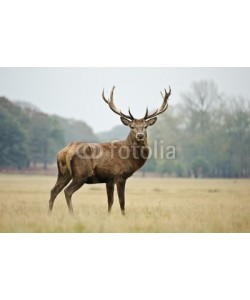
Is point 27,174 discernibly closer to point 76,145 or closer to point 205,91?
point 205,91

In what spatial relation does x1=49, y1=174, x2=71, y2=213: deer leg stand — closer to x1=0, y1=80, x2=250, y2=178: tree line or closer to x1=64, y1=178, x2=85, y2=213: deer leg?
x1=64, y1=178, x2=85, y2=213: deer leg

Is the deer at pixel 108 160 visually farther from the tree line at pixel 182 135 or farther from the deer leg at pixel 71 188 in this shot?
the tree line at pixel 182 135

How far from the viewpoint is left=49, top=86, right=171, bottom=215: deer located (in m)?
9.92

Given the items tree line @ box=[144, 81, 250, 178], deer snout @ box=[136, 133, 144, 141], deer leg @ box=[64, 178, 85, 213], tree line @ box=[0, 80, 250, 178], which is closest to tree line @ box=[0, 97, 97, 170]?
tree line @ box=[0, 80, 250, 178]

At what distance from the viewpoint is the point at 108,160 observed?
10.2 m

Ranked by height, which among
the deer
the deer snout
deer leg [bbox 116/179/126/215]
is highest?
the deer snout

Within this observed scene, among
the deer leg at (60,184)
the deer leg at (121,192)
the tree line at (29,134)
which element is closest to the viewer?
the deer leg at (121,192)

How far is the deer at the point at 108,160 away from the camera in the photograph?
32.6 feet

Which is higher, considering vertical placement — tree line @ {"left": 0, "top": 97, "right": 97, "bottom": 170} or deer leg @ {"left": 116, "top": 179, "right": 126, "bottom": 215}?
tree line @ {"left": 0, "top": 97, "right": 97, "bottom": 170}

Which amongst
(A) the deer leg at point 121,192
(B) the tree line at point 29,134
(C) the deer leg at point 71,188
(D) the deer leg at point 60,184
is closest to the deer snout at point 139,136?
(A) the deer leg at point 121,192

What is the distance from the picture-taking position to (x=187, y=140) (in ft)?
96.1
